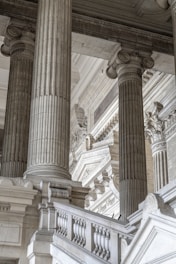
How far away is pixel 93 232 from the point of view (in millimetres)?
7453

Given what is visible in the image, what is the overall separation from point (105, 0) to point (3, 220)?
34.0 ft

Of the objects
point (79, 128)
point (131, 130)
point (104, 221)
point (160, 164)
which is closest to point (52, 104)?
point (104, 221)

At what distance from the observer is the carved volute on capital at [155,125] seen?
66.6 feet

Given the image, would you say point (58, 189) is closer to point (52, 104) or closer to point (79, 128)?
point (52, 104)

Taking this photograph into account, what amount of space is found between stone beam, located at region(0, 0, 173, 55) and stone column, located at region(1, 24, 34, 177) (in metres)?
0.65

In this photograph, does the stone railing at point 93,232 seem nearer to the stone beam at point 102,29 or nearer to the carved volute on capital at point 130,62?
the carved volute on capital at point 130,62

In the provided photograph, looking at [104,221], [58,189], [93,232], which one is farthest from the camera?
[58,189]

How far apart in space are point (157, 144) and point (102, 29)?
5382 millimetres

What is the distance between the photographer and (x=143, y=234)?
585 centimetres

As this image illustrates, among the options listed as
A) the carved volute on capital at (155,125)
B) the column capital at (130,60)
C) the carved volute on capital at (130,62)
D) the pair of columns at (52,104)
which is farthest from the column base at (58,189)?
the carved volute on capital at (155,125)

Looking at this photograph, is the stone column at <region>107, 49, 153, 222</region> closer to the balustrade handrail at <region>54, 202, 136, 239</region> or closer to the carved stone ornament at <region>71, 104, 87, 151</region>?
the balustrade handrail at <region>54, 202, 136, 239</region>

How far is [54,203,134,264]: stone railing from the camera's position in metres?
6.70

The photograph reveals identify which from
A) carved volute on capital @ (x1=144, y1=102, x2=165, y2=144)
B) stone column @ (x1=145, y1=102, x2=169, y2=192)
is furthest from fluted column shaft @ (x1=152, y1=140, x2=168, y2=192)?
carved volute on capital @ (x1=144, y1=102, x2=165, y2=144)

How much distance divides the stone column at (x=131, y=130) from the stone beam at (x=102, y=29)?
1.81ft
